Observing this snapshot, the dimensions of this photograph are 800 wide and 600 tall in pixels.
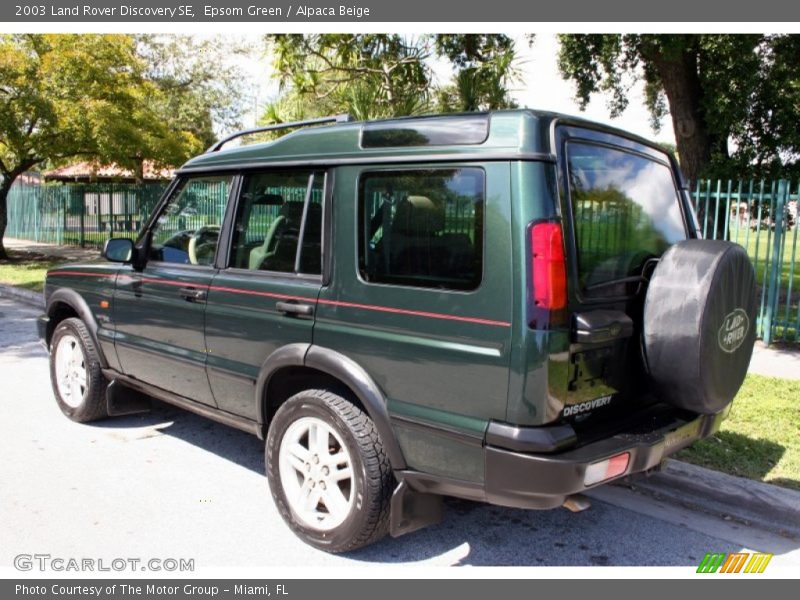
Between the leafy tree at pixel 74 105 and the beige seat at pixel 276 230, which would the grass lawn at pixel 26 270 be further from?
the beige seat at pixel 276 230

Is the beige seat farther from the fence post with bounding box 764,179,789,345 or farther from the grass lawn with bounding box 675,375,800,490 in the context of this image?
the fence post with bounding box 764,179,789,345

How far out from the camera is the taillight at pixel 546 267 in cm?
284

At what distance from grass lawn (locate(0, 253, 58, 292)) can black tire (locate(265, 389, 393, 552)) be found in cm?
1054

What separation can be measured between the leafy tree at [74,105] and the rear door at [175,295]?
11.9 meters

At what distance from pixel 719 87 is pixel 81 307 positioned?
9367 mm

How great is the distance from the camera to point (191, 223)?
468 cm

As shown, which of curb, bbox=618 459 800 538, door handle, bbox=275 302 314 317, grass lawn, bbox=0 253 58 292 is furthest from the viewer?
grass lawn, bbox=0 253 58 292

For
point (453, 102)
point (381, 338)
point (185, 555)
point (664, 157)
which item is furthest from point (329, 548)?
point (453, 102)

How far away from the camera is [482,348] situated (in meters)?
2.93

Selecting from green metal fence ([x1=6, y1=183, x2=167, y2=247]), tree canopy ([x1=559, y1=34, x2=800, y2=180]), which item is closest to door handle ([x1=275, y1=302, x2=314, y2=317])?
tree canopy ([x1=559, y1=34, x2=800, y2=180])

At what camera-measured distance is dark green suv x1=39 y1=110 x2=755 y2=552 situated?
9.48ft

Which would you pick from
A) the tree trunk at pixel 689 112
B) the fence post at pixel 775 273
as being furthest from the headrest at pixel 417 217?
the tree trunk at pixel 689 112

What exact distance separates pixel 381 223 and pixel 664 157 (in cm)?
170

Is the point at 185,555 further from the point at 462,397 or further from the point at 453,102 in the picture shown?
the point at 453,102
